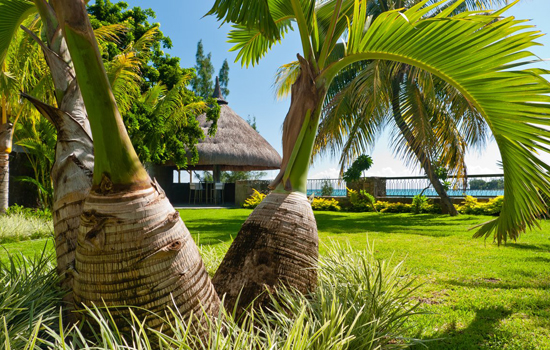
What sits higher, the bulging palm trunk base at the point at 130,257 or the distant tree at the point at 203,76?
the distant tree at the point at 203,76

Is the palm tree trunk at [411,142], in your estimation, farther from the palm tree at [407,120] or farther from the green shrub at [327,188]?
the green shrub at [327,188]

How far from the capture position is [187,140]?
14.3 m

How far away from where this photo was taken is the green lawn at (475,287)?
245cm

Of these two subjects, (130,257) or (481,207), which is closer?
(130,257)

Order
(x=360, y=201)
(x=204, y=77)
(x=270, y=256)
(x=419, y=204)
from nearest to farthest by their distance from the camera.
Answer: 1. (x=270, y=256)
2. (x=419, y=204)
3. (x=360, y=201)
4. (x=204, y=77)

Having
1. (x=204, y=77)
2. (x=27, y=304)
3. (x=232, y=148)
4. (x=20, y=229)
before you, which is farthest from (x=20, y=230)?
(x=204, y=77)

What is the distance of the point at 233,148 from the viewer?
787 inches

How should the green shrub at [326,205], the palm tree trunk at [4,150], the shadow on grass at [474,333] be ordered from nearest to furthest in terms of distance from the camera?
the shadow on grass at [474,333] → the palm tree trunk at [4,150] → the green shrub at [326,205]

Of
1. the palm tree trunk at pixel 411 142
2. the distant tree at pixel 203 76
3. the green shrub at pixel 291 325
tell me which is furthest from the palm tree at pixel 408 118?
the distant tree at pixel 203 76

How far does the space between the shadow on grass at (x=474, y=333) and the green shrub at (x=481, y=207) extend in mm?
9285

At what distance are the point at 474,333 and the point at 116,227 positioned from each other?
2470 mm

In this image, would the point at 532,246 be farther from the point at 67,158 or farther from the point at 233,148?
the point at 233,148

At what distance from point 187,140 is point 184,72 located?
2.73 metres

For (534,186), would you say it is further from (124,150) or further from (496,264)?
(496,264)
